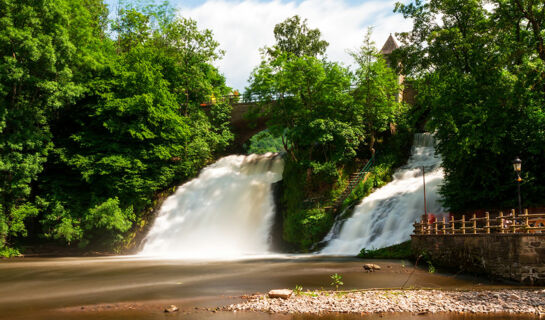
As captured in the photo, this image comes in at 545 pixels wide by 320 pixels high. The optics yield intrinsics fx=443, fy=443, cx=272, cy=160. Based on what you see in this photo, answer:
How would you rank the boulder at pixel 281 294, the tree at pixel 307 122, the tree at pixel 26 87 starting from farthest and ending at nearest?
the tree at pixel 307 122, the tree at pixel 26 87, the boulder at pixel 281 294

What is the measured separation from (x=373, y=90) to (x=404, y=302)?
21.8 m

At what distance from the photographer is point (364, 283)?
13.6 meters

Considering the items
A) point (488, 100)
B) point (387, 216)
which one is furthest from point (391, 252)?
point (488, 100)

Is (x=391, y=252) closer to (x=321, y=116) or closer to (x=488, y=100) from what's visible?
(x=488, y=100)

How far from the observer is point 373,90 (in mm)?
30391

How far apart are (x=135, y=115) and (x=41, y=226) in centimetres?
1045

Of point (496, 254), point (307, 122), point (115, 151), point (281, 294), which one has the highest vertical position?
point (307, 122)

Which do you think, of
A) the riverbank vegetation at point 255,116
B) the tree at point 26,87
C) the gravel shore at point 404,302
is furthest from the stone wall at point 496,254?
the tree at point 26,87

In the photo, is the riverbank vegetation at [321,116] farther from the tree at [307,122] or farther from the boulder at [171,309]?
the boulder at [171,309]

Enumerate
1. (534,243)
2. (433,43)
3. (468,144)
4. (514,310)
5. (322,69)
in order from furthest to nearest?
1. (322,69)
2. (433,43)
3. (468,144)
4. (534,243)
5. (514,310)

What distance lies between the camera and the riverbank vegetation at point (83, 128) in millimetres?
26688

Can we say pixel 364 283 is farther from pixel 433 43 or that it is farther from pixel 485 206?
pixel 433 43

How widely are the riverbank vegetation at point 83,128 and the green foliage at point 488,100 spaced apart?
19.4 meters

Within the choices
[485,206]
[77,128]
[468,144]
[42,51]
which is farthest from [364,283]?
[77,128]
